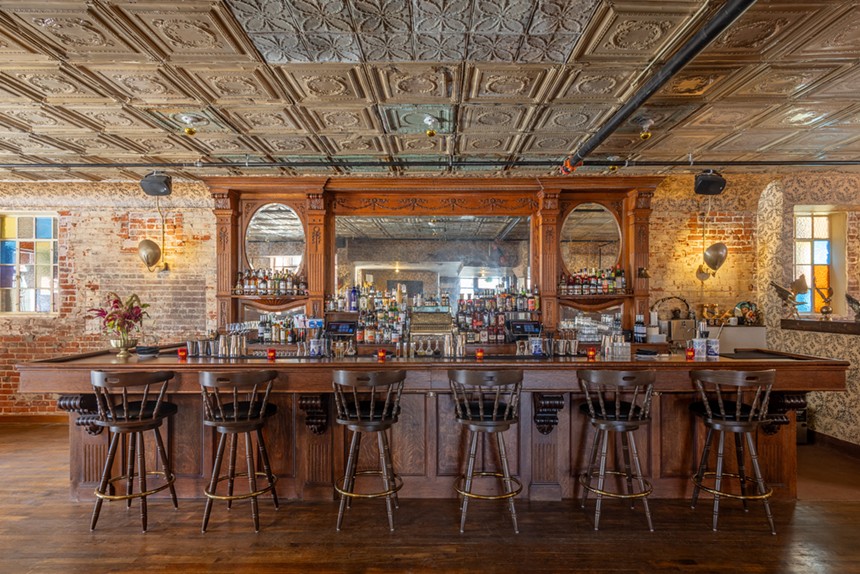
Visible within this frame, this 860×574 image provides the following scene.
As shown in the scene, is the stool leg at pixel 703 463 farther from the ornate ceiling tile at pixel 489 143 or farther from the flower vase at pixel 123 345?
the flower vase at pixel 123 345

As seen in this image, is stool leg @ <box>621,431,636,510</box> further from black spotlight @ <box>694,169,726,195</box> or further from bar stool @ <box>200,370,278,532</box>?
black spotlight @ <box>694,169,726,195</box>

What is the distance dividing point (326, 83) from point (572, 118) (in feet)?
8.17

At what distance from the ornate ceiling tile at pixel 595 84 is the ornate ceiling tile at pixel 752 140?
2033mm

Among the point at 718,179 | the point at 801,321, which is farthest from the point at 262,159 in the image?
the point at 801,321

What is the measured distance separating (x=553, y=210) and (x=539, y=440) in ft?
12.0

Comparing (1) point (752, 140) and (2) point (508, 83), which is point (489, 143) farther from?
(1) point (752, 140)

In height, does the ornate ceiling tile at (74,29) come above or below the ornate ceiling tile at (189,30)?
above

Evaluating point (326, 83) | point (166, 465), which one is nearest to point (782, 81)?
point (326, 83)

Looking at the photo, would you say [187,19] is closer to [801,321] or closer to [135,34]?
[135,34]

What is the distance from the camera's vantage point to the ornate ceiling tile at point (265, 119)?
4559 mm

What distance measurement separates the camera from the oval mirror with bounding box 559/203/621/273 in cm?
671

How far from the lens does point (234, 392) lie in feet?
10.9

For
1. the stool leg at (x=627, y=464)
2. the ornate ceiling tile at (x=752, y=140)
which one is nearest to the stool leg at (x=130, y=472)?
the stool leg at (x=627, y=464)

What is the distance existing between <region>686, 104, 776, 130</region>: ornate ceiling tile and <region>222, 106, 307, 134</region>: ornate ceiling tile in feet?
13.4
